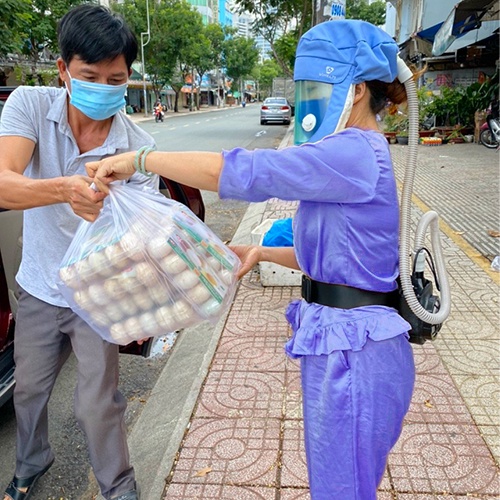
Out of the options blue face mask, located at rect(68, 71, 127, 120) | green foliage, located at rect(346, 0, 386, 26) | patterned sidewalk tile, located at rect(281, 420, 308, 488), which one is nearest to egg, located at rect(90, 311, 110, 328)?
blue face mask, located at rect(68, 71, 127, 120)

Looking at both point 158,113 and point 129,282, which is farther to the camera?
point 158,113

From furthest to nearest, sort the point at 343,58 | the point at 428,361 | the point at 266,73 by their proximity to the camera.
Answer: the point at 266,73 < the point at 428,361 < the point at 343,58

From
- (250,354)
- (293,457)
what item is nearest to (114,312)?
(293,457)

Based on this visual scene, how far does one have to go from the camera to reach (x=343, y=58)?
4.50ft

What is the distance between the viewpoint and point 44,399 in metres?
2.23

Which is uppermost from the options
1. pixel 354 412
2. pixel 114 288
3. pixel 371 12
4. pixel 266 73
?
pixel 371 12

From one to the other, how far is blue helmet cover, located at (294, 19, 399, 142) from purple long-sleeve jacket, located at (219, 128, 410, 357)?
10cm

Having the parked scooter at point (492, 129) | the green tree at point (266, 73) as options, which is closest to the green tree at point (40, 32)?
the parked scooter at point (492, 129)

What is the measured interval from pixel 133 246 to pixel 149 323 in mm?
278

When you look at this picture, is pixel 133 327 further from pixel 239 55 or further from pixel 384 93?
pixel 239 55

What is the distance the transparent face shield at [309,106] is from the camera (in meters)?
1.42

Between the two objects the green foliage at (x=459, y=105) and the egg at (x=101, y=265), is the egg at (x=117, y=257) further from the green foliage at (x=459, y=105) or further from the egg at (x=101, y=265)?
the green foliage at (x=459, y=105)

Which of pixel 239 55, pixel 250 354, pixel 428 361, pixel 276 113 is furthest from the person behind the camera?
pixel 239 55

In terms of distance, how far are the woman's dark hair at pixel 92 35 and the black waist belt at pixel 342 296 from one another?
1.11 metres
